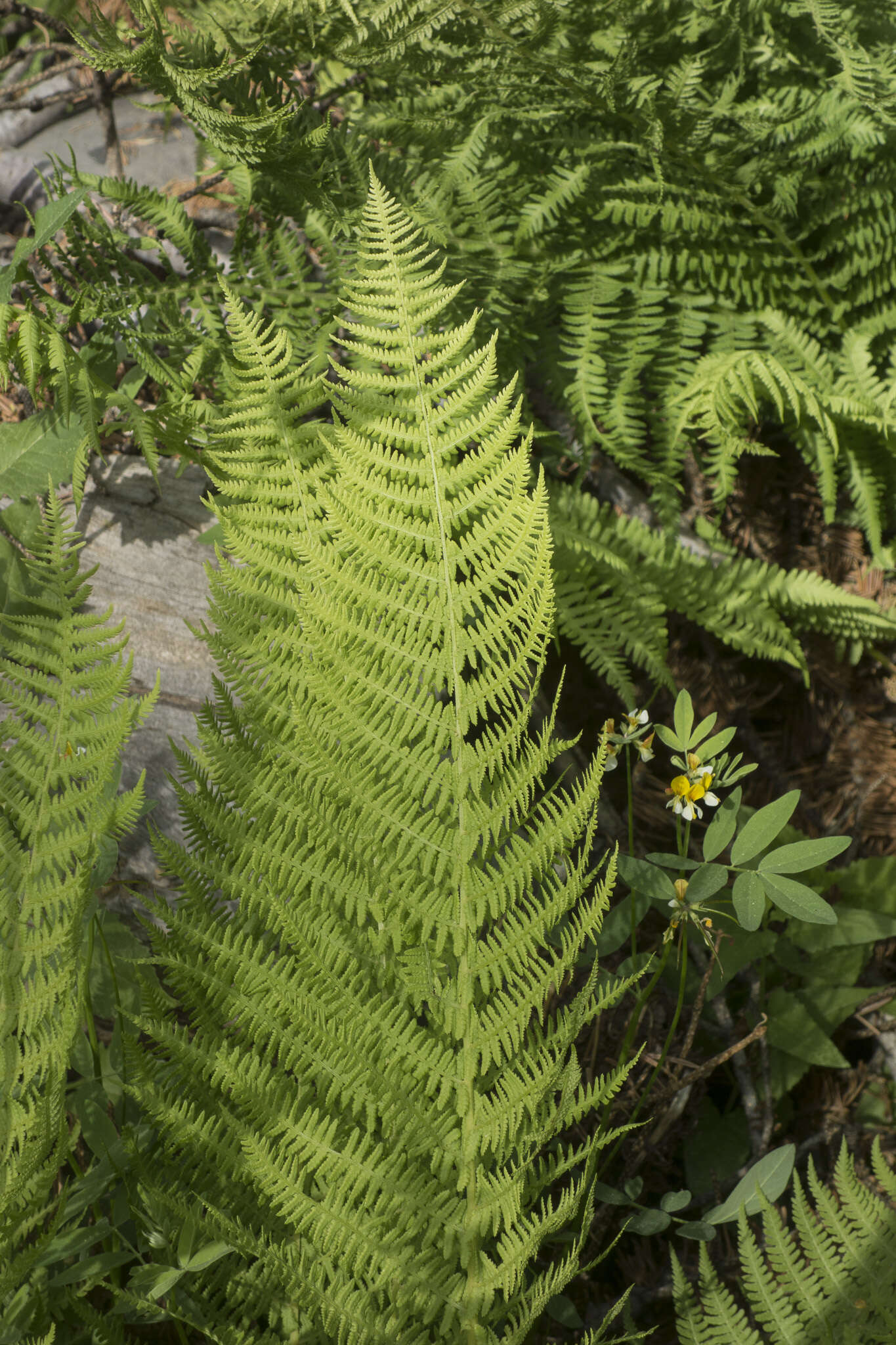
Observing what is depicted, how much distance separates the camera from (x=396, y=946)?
1.09 metres

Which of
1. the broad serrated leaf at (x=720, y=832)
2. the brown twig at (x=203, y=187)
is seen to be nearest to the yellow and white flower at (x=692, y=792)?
the broad serrated leaf at (x=720, y=832)

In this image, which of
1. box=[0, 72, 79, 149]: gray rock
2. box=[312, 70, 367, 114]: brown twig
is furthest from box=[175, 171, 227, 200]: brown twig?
box=[0, 72, 79, 149]: gray rock

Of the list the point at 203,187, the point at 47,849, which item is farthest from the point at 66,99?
the point at 47,849

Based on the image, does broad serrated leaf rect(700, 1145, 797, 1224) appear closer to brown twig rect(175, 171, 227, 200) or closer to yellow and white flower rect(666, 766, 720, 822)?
yellow and white flower rect(666, 766, 720, 822)

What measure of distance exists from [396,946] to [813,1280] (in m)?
0.70

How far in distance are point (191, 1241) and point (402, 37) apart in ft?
8.54

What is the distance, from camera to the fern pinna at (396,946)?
1.02 metres

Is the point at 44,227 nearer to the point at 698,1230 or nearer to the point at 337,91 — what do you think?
the point at 337,91

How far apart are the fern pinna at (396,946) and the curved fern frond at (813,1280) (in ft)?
0.70

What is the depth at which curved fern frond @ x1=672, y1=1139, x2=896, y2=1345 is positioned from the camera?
1.12 metres

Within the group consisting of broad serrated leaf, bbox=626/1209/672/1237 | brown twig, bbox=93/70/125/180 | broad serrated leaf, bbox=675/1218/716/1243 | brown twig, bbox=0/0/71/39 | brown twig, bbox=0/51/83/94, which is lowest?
broad serrated leaf, bbox=675/1218/716/1243

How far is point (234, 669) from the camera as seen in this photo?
1.35 m

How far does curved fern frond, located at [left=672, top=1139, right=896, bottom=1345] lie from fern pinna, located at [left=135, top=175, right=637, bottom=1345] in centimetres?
21

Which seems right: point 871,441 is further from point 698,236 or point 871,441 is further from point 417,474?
point 417,474
